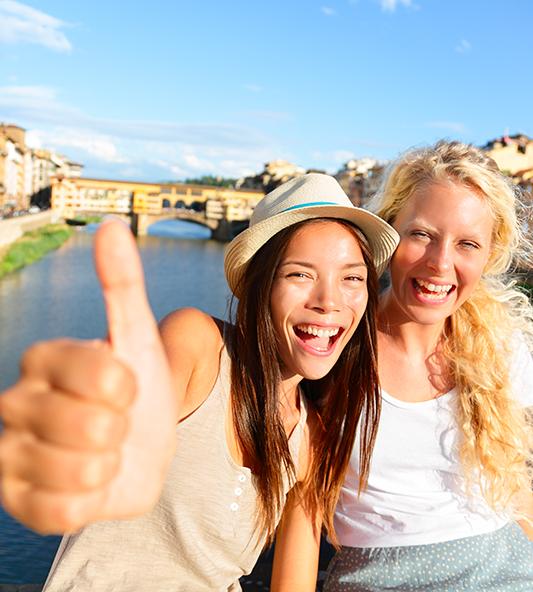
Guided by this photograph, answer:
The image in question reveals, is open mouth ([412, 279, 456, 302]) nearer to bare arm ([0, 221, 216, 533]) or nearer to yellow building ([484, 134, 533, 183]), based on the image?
bare arm ([0, 221, 216, 533])

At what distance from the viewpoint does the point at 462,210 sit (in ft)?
5.38

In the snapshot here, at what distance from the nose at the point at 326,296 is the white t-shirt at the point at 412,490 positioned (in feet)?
1.30

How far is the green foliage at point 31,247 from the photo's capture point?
19.4m

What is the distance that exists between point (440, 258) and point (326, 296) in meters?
0.42

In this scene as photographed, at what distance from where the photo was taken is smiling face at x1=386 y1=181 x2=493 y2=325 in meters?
1.63

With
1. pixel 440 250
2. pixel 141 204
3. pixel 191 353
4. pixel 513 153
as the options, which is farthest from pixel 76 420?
pixel 141 204

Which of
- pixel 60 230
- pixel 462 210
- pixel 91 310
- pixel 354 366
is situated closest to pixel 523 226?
pixel 462 210

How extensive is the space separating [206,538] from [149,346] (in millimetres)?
753

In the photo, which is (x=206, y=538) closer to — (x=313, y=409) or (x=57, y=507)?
(x=313, y=409)

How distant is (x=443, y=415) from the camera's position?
64.5 inches

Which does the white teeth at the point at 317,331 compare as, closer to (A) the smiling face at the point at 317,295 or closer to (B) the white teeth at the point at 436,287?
(A) the smiling face at the point at 317,295

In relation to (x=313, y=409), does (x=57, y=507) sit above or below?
above

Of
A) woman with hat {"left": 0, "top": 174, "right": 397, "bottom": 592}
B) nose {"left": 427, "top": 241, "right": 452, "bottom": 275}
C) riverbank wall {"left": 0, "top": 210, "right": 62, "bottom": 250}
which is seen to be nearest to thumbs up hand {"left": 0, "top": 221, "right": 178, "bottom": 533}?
woman with hat {"left": 0, "top": 174, "right": 397, "bottom": 592}

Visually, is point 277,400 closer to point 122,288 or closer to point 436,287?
point 436,287
